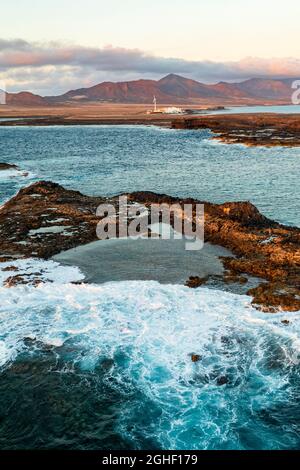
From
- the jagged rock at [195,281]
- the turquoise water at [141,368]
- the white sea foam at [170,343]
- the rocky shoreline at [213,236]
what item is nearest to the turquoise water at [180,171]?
the rocky shoreline at [213,236]

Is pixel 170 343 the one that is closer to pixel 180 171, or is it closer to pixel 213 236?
pixel 213 236

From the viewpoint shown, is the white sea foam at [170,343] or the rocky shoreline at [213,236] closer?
the white sea foam at [170,343]

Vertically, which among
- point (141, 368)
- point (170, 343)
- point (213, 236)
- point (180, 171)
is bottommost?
point (141, 368)

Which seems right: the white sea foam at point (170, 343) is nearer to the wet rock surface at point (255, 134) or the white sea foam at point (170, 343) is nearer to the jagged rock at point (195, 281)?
the jagged rock at point (195, 281)

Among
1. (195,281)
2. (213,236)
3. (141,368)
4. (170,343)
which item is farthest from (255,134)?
(141,368)

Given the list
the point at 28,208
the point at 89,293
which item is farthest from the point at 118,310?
the point at 28,208

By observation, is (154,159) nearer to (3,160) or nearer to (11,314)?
(3,160)
